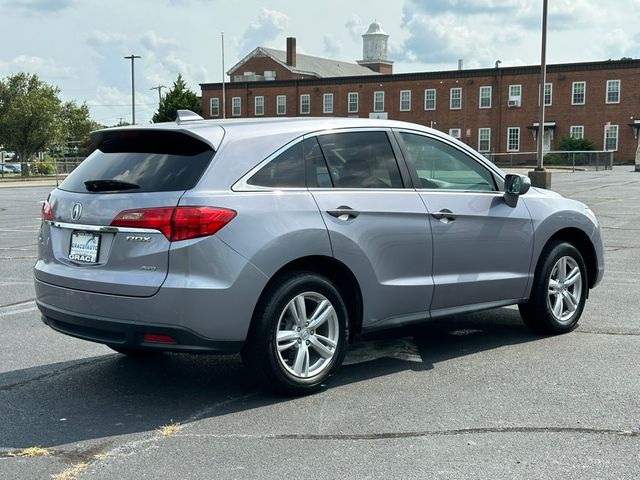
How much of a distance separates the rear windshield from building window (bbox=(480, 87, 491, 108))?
62492 millimetres

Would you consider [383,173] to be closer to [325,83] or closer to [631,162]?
[631,162]

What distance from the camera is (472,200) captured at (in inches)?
237

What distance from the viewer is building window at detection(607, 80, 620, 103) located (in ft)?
196

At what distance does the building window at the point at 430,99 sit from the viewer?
67.7m

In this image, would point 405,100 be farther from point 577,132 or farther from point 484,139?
point 577,132

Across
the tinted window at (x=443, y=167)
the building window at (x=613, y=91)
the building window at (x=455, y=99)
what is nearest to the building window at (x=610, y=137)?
the building window at (x=613, y=91)

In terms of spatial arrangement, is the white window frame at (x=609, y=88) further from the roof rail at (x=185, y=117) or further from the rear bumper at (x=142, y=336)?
the rear bumper at (x=142, y=336)

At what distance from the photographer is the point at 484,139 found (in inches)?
2594

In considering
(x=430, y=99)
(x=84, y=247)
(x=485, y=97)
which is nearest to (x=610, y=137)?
(x=485, y=97)

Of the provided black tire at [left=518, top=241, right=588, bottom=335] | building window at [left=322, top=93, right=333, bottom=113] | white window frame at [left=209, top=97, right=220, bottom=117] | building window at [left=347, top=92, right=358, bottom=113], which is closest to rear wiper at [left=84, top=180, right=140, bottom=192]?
black tire at [left=518, top=241, right=588, bottom=335]

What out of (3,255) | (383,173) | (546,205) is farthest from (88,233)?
(3,255)

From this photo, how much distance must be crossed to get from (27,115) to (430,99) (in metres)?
33.3

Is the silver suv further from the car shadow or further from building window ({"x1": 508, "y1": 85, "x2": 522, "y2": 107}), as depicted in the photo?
building window ({"x1": 508, "y1": 85, "x2": 522, "y2": 107})

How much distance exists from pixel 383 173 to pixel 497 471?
2.42 metres
